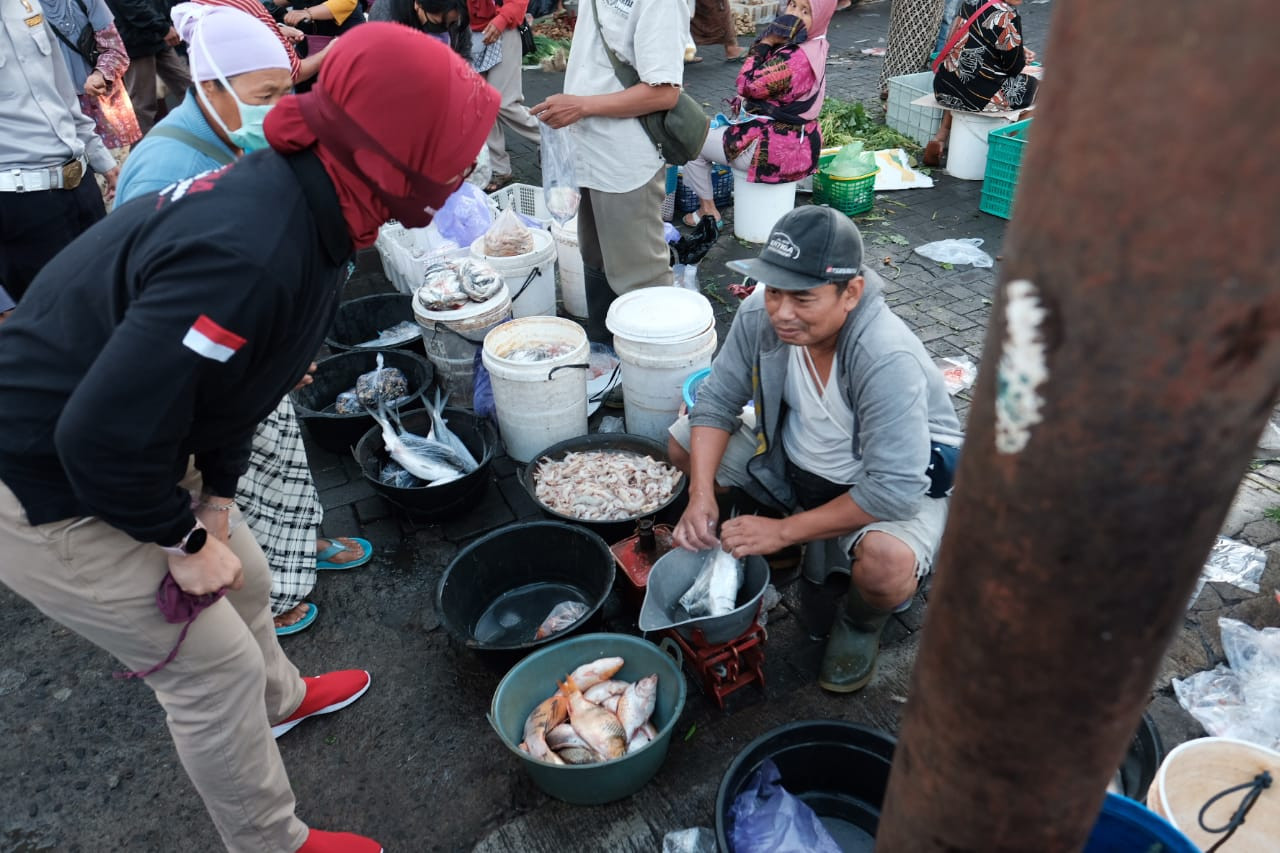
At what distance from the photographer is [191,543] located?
6.59 ft

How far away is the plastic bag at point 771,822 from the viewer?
8.05ft

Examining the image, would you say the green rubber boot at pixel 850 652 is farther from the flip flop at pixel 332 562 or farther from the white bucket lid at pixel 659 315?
the flip flop at pixel 332 562

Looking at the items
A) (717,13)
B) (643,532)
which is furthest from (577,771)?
(717,13)

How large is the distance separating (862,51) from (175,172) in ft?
39.5

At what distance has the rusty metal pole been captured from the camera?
1.85ft

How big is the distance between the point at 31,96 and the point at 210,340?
11.2 feet

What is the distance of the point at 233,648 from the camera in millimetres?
2236

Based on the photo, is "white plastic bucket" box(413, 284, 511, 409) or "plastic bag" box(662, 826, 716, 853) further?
"white plastic bucket" box(413, 284, 511, 409)

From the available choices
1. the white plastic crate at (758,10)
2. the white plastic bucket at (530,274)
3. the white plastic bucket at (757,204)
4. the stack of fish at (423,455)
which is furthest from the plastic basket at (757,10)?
the stack of fish at (423,455)

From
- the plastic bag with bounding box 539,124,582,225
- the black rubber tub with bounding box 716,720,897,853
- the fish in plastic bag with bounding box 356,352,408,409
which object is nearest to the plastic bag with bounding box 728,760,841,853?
the black rubber tub with bounding box 716,720,897,853

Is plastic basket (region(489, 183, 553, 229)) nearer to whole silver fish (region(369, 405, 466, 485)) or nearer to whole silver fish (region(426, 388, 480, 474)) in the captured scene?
whole silver fish (region(426, 388, 480, 474))

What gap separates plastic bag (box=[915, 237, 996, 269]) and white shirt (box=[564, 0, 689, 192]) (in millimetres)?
3278

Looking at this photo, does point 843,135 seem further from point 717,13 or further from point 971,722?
point 971,722

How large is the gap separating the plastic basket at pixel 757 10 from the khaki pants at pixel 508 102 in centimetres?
760
